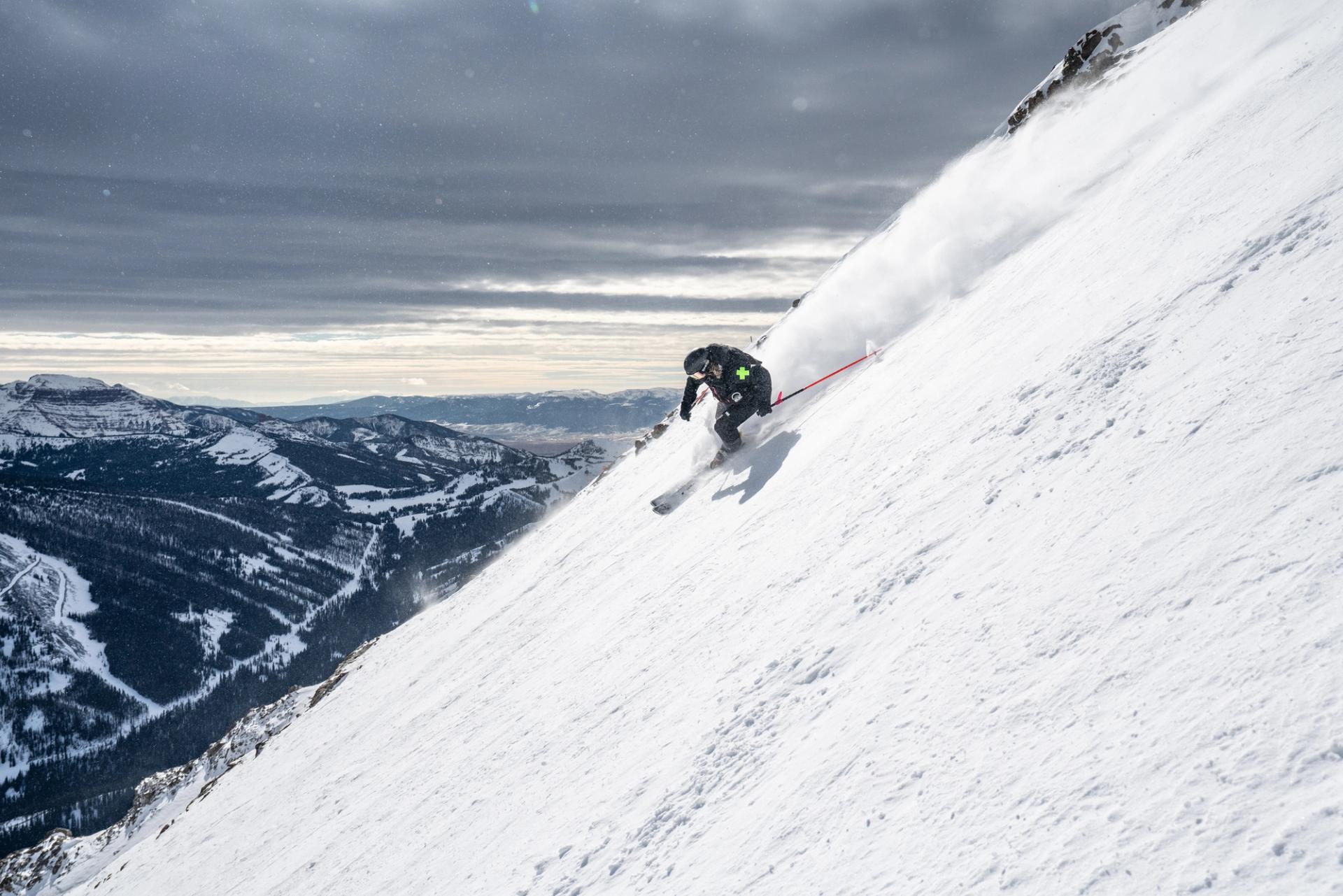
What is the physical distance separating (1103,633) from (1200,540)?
3.09 feet

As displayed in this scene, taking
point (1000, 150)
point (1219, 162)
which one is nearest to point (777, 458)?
point (1219, 162)

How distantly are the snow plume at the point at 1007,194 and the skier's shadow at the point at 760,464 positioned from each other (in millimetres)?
3469

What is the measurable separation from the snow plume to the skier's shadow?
347 cm

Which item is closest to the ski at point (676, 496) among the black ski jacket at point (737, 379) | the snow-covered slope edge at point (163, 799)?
the black ski jacket at point (737, 379)

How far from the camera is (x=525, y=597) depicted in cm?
1966

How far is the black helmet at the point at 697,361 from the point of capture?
49.7ft

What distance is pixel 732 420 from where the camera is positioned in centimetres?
1642

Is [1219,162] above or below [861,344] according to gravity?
above

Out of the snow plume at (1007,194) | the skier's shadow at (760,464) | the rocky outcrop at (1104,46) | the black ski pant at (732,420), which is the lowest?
the skier's shadow at (760,464)

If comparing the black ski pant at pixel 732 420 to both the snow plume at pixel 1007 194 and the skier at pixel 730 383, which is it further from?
the snow plume at pixel 1007 194

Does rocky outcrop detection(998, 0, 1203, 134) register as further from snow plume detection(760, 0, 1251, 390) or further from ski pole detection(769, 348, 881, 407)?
ski pole detection(769, 348, 881, 407)

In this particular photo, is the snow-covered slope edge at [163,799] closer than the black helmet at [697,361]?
No

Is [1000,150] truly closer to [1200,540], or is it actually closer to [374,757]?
[1200,540]

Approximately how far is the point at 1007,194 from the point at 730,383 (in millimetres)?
9669
